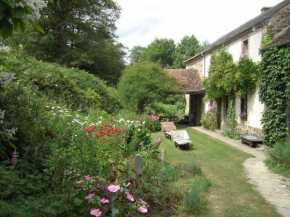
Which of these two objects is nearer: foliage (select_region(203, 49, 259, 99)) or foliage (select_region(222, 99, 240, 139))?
foliage (select_region(203, 49, 259, 99))

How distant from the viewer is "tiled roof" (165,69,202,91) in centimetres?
2056

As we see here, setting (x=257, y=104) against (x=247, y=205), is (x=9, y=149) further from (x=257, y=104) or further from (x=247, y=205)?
(x=257, y=104)

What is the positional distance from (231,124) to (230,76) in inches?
107

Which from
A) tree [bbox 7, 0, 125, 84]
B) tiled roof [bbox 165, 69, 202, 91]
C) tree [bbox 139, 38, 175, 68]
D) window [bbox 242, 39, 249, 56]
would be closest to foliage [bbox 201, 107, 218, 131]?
tiled roof [bbox 165, 69, 202, 91]

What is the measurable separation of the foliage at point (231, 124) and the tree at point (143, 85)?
13.6ft

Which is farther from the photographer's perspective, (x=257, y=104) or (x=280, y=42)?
(x=257, y=104)

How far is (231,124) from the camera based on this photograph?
14492mm

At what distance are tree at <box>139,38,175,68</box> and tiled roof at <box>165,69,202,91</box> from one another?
30917mm

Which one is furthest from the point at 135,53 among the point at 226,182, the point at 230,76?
the point at 226,182

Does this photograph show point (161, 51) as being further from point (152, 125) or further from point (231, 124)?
point (231, 124)

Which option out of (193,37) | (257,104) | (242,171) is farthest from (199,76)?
(193,37)

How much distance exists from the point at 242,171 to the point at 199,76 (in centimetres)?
1493

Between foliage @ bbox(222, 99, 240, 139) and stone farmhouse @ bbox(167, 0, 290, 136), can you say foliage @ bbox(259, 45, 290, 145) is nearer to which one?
stone farmhouse @ bbox(167, 0, 290, 136)

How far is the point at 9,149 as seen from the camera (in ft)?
14.3
